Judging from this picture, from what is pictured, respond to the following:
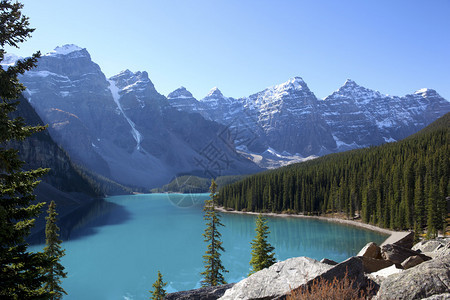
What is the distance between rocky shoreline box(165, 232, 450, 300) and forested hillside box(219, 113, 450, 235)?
55010 millimetres

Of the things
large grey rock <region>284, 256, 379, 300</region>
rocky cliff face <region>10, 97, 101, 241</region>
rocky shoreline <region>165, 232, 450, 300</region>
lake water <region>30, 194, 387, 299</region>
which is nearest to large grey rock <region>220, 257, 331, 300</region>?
rocky shoreline <region>165, 232, 450, 300</region>

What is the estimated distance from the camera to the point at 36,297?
32.0 ft

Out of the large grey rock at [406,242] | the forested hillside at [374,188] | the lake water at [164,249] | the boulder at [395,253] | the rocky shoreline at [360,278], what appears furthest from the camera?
the forested hillside at [374,188]

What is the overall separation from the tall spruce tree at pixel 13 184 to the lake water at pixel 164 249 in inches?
1173

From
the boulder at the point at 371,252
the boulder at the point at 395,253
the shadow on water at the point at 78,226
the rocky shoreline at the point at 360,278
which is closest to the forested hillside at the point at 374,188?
the shadow on water at the point at 78,226

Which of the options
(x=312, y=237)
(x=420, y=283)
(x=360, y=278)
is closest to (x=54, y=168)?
(x=312, y=237)

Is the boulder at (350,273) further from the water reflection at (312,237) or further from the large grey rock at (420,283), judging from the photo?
the water reflection at (312,237)

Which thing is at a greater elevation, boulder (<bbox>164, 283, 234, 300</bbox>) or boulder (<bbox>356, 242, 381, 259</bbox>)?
boulder (<bbox>356, 242, 381, 259</bbox>)

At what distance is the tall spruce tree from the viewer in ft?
29.9

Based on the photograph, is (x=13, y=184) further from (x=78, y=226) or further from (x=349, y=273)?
(x=78, y=226)

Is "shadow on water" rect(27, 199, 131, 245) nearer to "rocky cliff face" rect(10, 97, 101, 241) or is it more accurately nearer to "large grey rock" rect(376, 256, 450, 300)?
"rocky cliff face" rect(10, 97, 101, 241)

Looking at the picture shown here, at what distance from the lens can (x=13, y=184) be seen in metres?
9.79

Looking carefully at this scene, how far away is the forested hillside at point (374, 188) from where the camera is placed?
65312mm

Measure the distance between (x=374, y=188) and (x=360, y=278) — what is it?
8498 cm
